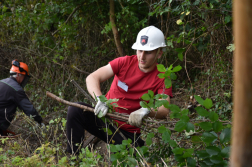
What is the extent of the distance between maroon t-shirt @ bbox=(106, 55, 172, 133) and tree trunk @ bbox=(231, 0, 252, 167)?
2.26m

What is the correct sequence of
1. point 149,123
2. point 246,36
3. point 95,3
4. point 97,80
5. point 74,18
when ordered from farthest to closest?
point 74,18 < point 95,3 < point 97,80 < point 149,123 < point 246,36

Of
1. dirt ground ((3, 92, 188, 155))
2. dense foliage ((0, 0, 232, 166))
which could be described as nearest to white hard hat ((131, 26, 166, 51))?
dense foliage ((0, 0, 232, 166))

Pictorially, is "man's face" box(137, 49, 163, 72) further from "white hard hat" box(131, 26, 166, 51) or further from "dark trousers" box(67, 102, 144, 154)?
"dark trousers" box(67, 102, 144, 154)

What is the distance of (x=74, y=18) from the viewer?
218 inches

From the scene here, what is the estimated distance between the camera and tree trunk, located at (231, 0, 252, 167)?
48 centimetres

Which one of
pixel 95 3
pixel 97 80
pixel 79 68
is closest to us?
pixel 97 80

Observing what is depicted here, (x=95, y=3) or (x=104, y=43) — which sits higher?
(x=95, y=3)

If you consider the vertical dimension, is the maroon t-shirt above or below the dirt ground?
above

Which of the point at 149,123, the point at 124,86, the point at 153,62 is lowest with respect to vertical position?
the point at 149,123

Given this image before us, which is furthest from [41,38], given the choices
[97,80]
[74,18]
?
[97,80]

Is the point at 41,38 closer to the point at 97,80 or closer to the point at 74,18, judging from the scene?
the point at 74,18

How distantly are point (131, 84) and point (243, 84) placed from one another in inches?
94.8

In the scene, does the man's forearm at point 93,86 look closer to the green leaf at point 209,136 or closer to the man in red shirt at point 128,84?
the man in red shirt at point 128,84

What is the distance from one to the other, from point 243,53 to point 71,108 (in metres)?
2.34
